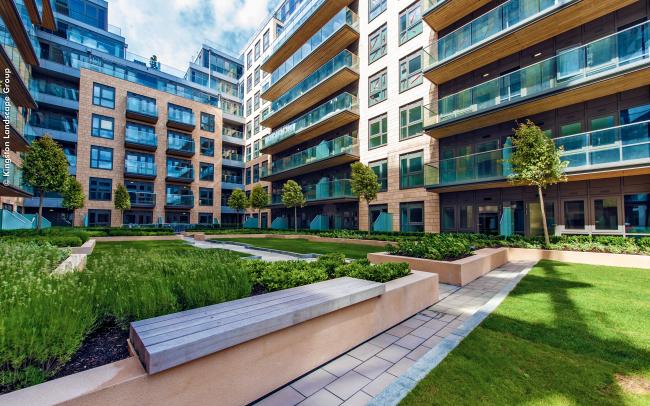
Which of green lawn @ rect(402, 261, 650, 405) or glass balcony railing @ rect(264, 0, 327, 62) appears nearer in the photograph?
green lawn @ rect(402, 261, 650, 405)

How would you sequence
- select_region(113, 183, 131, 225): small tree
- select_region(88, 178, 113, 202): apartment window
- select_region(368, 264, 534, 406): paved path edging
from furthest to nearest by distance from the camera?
1. select_region(88, 178, 113, 202): apartment window
2. select_region(113, 183, 131, 225): small tree
3. select_region(368, 264, 534, 406): paved path edging

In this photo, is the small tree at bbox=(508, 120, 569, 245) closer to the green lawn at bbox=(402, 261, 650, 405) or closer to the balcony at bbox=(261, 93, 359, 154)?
the green lawn at bbox=(402, 261, 650, 405)

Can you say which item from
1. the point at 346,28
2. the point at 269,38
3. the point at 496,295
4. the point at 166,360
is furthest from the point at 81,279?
the point at 269,38

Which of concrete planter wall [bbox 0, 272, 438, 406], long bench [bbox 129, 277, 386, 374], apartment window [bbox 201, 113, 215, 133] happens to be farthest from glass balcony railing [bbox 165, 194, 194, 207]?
concrete planter wall [bbox 0, 272, 438, 406]

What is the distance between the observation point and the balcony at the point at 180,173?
1390 inches

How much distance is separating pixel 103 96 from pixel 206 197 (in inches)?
613

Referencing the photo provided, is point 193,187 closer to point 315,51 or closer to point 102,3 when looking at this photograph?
point 315,51

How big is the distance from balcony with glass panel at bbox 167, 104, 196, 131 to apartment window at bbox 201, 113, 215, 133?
6.54 ft

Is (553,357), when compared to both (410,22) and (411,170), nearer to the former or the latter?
(411,170)

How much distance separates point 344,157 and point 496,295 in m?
18.7

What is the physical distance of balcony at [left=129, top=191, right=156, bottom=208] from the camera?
32.2m

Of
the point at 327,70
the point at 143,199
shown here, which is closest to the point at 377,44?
the point at 327,70

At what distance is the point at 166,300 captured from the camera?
350cm

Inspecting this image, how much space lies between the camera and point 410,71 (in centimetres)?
2098
